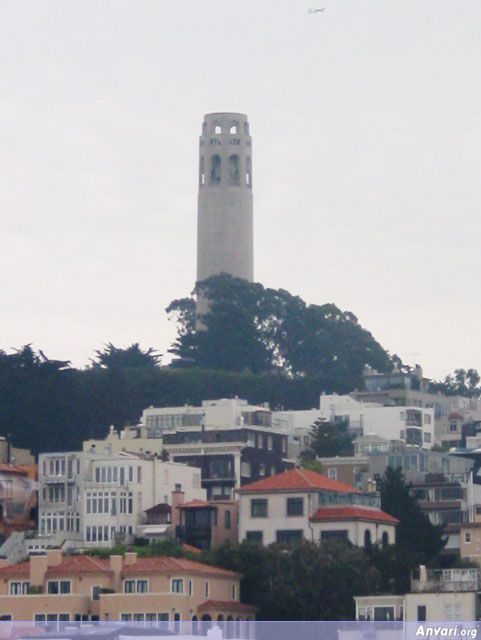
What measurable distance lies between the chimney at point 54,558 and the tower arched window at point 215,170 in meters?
92.9

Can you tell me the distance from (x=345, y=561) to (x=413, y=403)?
66.5 meters

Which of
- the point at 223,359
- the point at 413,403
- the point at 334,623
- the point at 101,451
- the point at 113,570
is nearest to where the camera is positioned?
the point at 334,623

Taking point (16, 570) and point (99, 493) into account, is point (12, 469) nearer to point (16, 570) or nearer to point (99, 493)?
point (99, 493)

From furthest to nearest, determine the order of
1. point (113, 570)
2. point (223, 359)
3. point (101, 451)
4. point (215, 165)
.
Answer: point (215, 165), point (223, 359), point (101, 451), point (113, 570)

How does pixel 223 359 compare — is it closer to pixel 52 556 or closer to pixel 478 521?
pixel 478 521

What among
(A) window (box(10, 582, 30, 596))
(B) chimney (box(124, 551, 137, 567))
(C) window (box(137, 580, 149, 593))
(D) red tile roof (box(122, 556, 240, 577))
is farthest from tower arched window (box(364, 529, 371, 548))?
(A) window (box(10, 582, 30, 596))

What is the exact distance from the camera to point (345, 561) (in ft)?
330

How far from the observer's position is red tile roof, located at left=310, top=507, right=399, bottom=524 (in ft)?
358

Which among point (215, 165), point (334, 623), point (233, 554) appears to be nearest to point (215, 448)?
point (233, 554)

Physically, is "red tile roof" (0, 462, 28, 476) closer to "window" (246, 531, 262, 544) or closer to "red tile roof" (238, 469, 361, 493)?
"red tile roof" (238, 469, 361, 493)

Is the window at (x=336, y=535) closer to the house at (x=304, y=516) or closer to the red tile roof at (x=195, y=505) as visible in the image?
the house at (x=304, y=516)

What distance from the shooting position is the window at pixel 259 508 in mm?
110062

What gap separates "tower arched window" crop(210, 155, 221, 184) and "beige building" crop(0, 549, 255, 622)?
309 feet

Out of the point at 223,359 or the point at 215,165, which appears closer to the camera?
the point at 223,359
